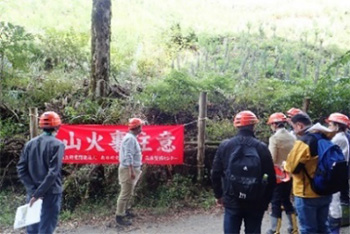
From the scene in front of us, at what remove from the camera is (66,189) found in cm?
766

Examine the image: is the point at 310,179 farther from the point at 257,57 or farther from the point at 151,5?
the point at 151,5

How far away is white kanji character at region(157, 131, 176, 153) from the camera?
7281 mm

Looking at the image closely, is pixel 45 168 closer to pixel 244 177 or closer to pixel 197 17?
pixel 244 177

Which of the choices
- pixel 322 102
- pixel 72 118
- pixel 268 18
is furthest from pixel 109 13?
pixel 268 18

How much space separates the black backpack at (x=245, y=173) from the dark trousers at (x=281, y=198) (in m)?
1.48

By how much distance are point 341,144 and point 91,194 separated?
4995 millimetres

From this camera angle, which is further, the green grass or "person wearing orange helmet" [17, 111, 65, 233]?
the green grass

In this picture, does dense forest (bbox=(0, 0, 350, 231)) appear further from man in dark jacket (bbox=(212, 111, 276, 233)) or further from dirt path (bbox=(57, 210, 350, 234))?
man in dark jacket (bbox=(212, 111, 276, 233))

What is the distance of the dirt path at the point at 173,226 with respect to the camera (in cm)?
633

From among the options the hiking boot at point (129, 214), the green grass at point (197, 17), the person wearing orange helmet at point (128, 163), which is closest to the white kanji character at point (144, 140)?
the person wearing orange helmet at point (128, 163)

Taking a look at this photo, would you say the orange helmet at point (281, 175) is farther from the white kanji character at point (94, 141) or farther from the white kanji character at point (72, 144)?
the white kanji character at point (72, 144)

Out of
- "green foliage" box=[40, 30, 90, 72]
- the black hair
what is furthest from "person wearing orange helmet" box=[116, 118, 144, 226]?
"green foliage" box=[40, 30, 90, 72]

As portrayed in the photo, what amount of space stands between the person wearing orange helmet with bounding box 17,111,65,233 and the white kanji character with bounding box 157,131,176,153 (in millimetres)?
3029

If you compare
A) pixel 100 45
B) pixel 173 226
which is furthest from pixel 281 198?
pixel 100 45
